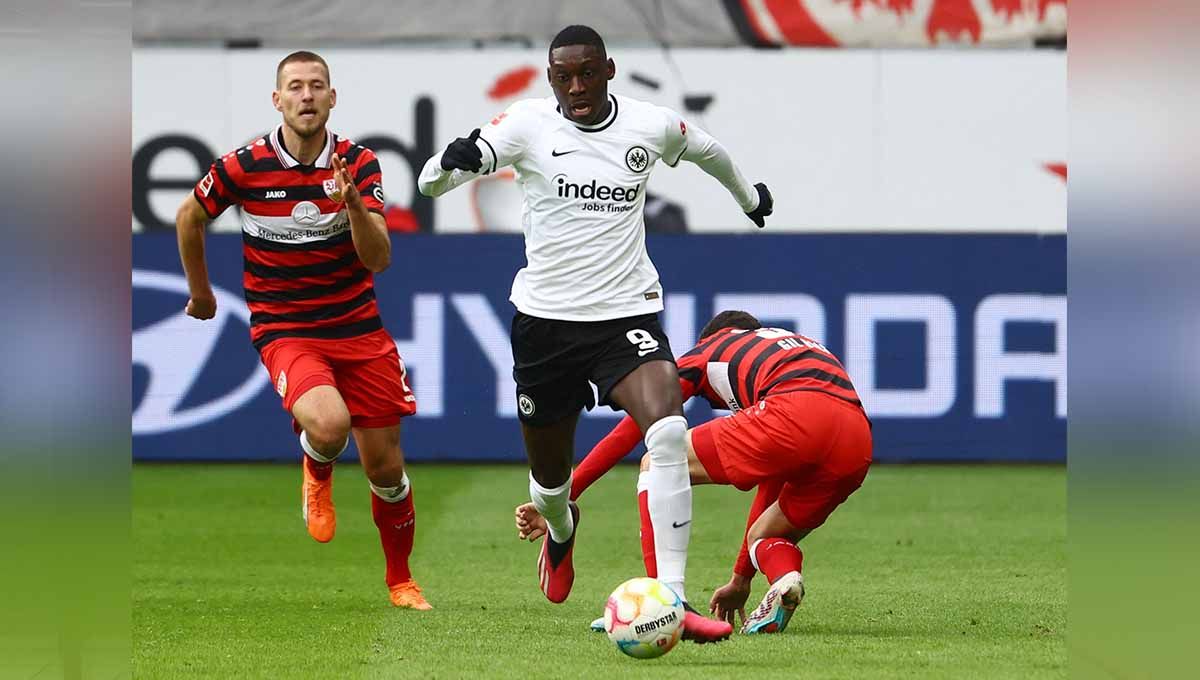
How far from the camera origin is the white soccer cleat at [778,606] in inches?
281

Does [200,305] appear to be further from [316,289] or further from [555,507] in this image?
[555,507]

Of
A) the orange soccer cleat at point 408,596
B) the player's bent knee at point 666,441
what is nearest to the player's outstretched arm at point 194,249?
the orange soccer cleat at point 408,596

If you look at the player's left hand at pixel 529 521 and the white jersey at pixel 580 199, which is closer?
the white jersey at pixel 580 199

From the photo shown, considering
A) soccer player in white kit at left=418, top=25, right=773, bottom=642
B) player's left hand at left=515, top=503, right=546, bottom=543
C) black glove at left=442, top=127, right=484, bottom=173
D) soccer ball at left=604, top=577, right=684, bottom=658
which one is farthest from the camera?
player's left hand at left=515, top=503, right=546, bottom=543

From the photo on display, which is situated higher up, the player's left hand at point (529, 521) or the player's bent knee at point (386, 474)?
the player's bent knee at point (386, 474)

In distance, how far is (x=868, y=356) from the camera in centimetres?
1523

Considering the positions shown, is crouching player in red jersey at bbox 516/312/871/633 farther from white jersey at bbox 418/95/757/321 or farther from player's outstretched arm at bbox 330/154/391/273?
player's outstretched arm at bbox 330/154/391/273

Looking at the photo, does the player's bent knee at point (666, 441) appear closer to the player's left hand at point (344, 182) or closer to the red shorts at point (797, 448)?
the red shorts at point (797, 448)

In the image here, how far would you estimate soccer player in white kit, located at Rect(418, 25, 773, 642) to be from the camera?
23.0ft

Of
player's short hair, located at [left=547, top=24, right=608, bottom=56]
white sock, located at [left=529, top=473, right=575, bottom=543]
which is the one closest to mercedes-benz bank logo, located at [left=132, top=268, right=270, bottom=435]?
white sock, located at [left=529, top=473, right=575, bottom=543]

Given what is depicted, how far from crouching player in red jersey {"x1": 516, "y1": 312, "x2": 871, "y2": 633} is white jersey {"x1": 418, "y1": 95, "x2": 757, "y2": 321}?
61cm

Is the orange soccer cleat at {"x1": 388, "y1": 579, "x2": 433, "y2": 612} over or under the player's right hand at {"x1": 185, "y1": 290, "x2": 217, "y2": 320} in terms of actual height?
under

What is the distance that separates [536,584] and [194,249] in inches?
87.7

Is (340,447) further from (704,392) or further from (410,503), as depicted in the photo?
(704,392)
